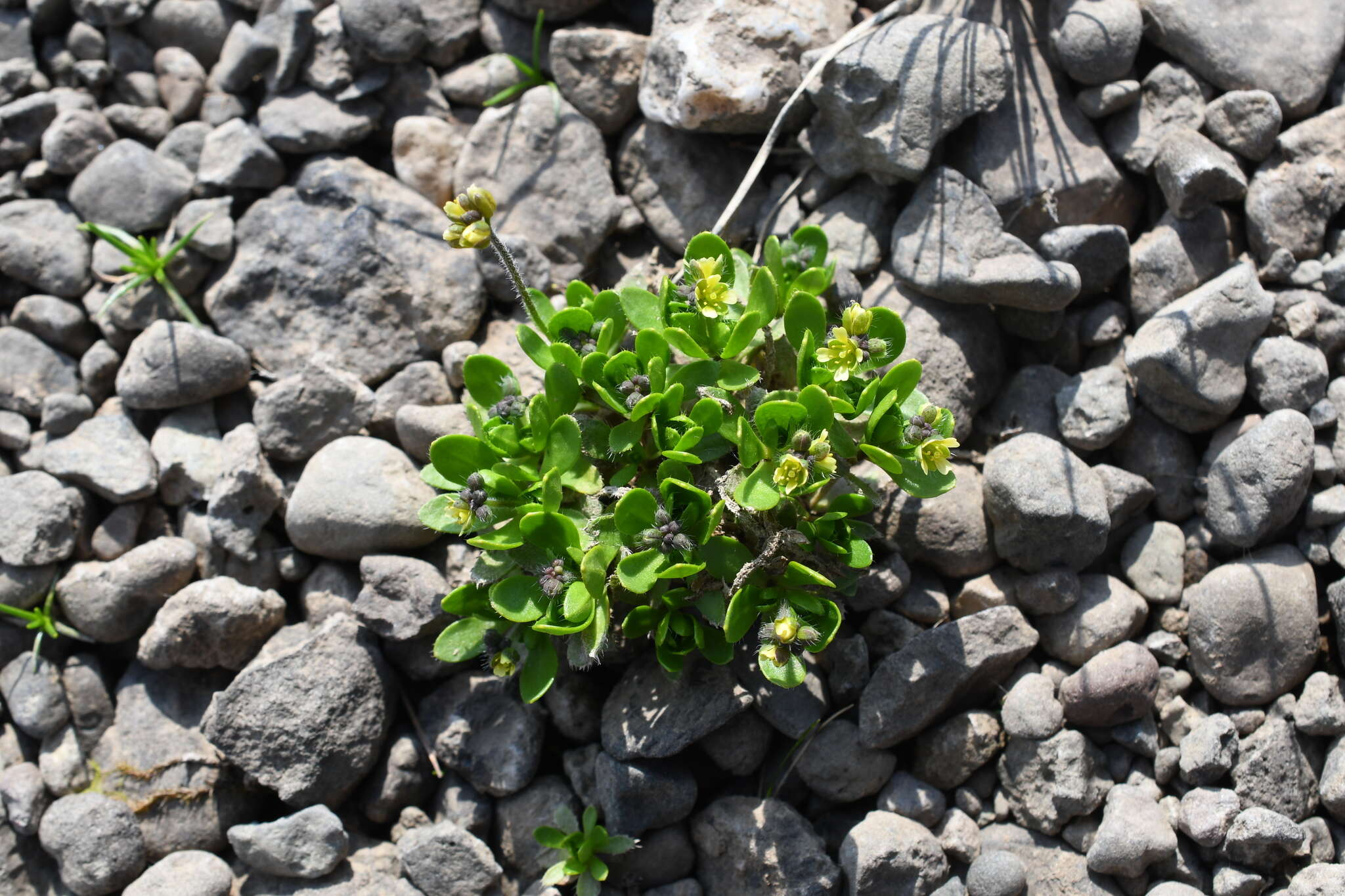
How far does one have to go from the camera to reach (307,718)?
14.7 feet

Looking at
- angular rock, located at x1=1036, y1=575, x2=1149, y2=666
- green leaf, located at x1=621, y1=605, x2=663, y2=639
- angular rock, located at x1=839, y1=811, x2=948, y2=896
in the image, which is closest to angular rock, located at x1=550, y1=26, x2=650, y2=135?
green leaf, located at x1=621, y1=605, x2=663, y2=639

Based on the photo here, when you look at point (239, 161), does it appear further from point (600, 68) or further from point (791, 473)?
point (791, 473)

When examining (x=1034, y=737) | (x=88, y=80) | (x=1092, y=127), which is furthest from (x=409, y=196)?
(x=1034, y=737)

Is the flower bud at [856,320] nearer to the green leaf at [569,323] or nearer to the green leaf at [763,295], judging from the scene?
the green leaf at [763,295]

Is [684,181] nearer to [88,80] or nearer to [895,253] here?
[895,253]

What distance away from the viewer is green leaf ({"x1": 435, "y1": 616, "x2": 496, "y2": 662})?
429cm

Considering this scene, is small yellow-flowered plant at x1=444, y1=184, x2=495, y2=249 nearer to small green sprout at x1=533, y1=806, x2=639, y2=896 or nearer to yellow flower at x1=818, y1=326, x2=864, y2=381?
yellow flower at x1=818, y1=326, x2=864, y2=381

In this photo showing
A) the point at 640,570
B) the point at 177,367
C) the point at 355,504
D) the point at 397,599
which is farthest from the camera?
the point at 177,367

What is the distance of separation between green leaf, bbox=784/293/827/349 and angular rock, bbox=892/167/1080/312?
2.59 feet

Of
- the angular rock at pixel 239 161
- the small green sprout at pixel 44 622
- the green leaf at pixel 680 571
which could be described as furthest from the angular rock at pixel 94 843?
the angular rock at pixel 239 161

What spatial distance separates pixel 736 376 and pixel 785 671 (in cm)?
123

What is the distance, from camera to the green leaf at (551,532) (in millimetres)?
3923

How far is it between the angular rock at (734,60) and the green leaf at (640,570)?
93.4 inches

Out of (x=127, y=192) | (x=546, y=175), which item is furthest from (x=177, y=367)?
(x=546, y=175)
